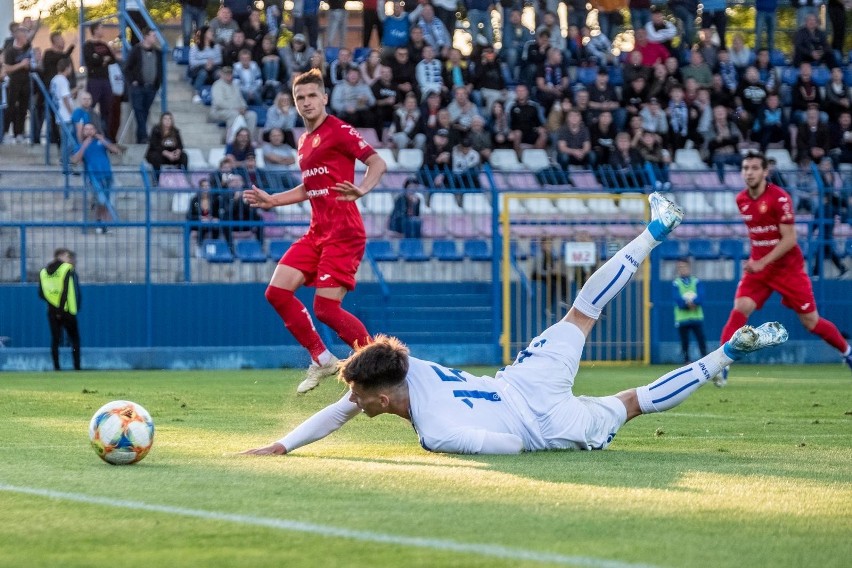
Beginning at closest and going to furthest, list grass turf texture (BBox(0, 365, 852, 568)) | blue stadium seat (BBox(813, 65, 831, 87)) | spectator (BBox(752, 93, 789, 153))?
grass turf texture (BBox(0, 365, 852, 568)) → spectator (BBox(752, 93, 789, 153)) → blue stadium seat (BBox(813, 65, 831, 87))

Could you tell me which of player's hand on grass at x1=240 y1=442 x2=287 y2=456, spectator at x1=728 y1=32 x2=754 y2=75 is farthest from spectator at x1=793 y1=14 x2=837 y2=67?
player's hand on grass at x1=240 y1=442 x2=287 y2=456

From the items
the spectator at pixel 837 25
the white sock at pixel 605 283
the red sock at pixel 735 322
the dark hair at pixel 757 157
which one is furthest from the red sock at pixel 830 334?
the spectator at pixel 837 25

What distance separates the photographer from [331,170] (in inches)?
462

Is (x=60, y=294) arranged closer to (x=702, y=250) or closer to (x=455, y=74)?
(x=455, y=74)

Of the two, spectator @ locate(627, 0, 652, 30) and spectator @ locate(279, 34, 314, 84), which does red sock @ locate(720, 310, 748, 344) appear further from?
spectator @ locate(627, 0, 652, 30)

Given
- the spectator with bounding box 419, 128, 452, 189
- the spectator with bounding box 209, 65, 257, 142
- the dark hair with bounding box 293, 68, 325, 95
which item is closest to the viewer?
the dark hair with bounding box 293, 68, 325, 95

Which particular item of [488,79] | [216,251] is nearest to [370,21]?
[488,79]

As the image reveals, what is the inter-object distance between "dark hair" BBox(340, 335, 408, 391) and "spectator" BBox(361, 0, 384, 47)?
62.8 ft

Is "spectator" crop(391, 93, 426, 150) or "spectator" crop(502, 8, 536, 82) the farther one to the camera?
"spectator" crop(502, 8, 536, 82)

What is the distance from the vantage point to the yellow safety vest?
1958cm

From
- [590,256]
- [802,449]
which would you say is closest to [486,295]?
[590,256]

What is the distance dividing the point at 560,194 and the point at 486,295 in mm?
1928

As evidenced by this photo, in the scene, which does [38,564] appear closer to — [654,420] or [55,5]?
[654,420]

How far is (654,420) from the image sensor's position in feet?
36.8
